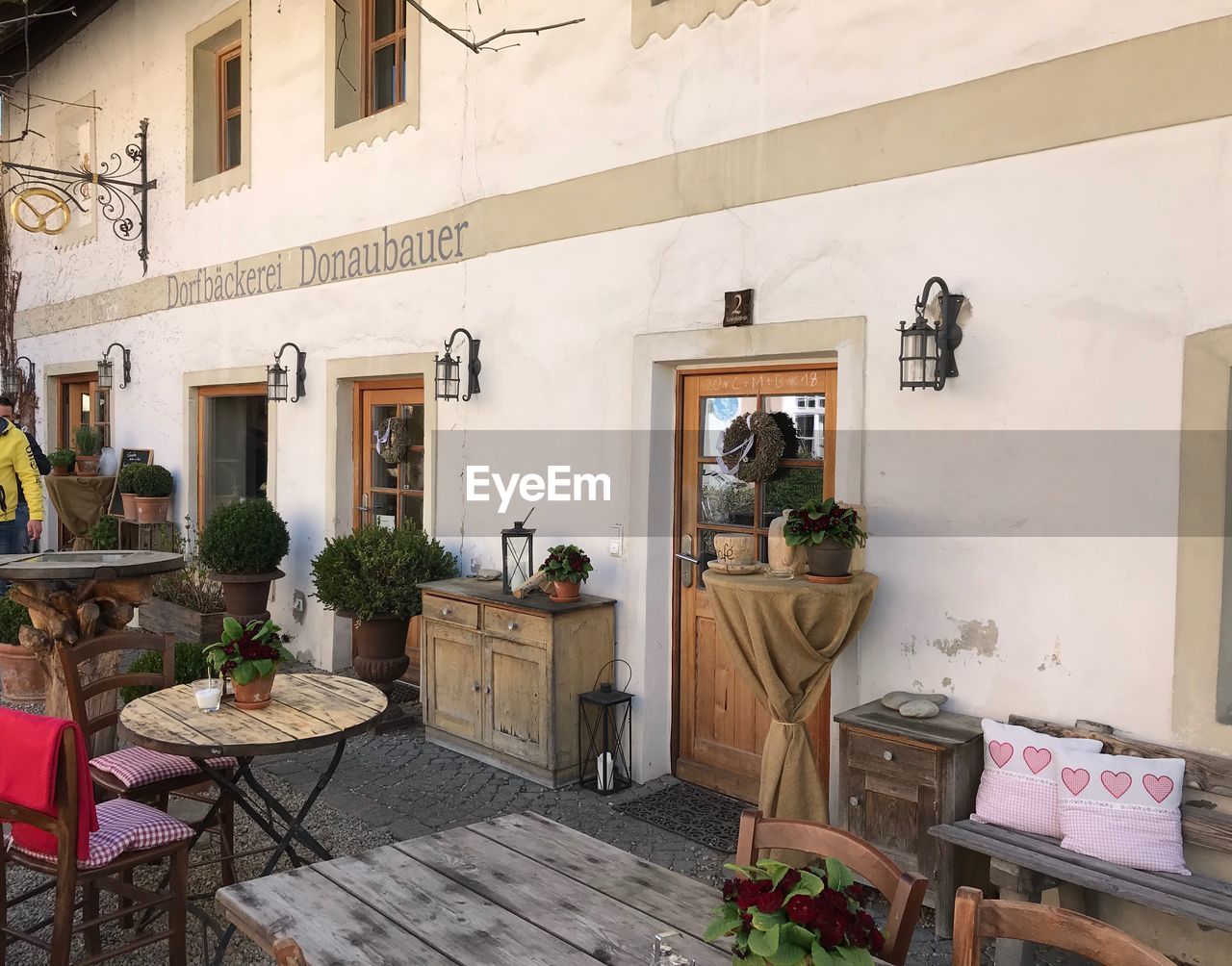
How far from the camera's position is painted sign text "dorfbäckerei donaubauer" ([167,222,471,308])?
658cm

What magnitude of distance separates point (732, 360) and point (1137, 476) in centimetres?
196

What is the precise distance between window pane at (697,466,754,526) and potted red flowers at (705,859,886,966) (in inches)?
136

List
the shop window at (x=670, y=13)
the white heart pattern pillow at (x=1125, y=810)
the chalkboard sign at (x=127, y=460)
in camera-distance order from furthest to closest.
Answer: the chalkboard sign at (x=127, y=460) < the shop window at (x=670, y=13) < the white heart pattern pillow at (x=1125, y=810)

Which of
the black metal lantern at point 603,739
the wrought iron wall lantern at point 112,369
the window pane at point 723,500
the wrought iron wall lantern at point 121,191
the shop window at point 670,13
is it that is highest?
the wrought iron wall lantern at point 121,191

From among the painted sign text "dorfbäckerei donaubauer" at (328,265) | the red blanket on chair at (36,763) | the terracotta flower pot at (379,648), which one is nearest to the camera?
the red blanket on chair at (36,763)

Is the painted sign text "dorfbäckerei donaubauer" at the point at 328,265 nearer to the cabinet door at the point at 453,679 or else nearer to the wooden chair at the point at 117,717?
the cabinet door at the point at 453,679

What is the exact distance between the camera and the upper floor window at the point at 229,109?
30.1 ft

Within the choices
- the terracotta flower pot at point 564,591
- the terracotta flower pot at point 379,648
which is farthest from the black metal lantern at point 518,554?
the terracotta flower pot at point 379,648

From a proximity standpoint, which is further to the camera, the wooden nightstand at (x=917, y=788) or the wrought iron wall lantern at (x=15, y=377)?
the wrought iron wall lantern at (x=15, y=377)

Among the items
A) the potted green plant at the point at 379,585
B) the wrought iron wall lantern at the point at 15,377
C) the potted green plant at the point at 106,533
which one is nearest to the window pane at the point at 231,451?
the potted green plant at the point at 106,533

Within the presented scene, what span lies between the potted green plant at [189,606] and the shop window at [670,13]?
5307 mm

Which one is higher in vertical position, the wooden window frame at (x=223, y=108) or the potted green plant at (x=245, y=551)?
the wooden window frame at (x=223, y=108)

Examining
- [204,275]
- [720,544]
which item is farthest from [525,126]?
[204,275]

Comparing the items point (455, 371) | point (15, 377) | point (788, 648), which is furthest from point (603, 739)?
point (15, 377)
